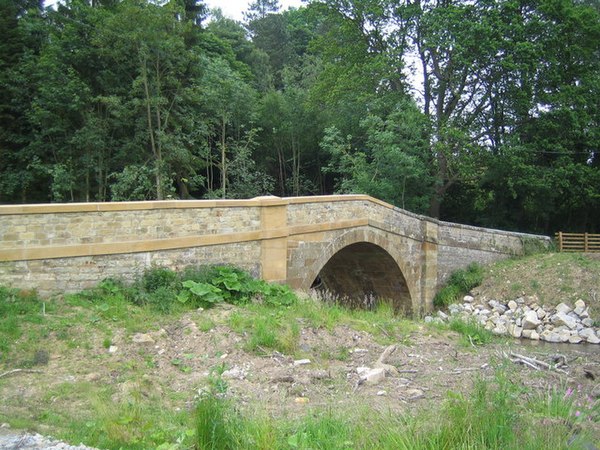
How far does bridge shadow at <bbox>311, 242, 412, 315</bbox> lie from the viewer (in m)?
14.9

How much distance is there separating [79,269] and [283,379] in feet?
12.7

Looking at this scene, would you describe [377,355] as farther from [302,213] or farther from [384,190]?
[384,190]

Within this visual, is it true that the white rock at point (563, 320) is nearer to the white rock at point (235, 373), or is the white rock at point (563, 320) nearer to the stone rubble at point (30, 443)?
the white rock at point (235, 373)

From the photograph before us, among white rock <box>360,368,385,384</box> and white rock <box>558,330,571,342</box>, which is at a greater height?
white rock <box>360,368,385,384</box>

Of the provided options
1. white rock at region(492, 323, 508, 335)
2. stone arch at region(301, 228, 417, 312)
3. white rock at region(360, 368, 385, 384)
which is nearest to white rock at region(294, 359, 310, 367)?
white rock at region(360, 368, 385, 384)

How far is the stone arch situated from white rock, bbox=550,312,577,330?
388 centimetres

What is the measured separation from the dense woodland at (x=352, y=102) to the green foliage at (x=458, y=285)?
12.4 feet

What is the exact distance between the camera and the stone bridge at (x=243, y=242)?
25.1ft

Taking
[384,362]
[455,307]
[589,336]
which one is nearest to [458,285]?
[455,307]

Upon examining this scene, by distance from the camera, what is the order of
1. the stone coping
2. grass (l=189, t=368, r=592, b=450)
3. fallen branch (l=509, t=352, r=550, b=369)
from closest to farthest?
grass (l=189, t=368, r=592, b=450) < fallen branch (l=509, t=352, r=550, b=369) < the stone coping

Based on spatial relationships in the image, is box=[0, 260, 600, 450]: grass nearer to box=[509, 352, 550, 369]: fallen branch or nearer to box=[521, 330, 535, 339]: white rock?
box=[509, 352, 550, 369]: fallen branch

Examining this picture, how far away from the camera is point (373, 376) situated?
6.01 meters

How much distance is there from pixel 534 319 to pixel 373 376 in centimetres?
1014

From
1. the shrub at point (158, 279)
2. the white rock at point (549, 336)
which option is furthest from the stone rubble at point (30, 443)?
the white rock at point (549, 336)
